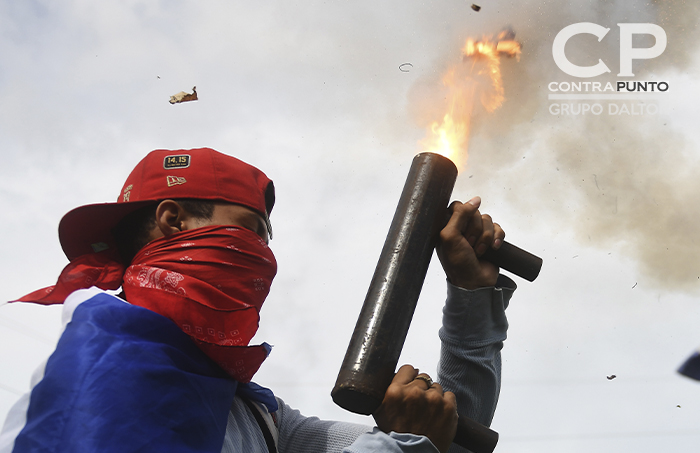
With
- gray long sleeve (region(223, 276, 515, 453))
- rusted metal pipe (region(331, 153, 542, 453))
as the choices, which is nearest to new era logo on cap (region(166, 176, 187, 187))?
rusted metal pipe (region(331, 153, 542, 453))

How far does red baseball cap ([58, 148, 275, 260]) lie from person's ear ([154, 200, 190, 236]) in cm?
7

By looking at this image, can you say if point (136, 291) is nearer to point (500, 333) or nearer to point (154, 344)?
point (154, 344)

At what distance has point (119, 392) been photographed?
2.13 meters

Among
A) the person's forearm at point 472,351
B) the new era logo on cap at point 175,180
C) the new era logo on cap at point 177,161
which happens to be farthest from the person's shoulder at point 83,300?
the person's forearm at point 472,351

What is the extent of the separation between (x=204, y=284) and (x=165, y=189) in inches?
30.2

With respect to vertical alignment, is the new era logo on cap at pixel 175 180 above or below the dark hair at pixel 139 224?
above

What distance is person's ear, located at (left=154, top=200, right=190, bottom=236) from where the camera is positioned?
298 centimetres

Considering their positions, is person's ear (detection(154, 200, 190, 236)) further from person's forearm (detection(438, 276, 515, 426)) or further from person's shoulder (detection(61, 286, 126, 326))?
person's forearm (detection(438, 276, 515, 426))

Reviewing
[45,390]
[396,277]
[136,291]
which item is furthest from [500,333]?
[45,390]

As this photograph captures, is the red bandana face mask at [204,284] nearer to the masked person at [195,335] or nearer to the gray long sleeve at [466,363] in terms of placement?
the masked person at [195,335]

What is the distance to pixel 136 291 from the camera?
2621mm

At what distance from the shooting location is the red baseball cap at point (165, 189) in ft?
10.1

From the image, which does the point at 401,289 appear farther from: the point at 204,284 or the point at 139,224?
the point at 139,224

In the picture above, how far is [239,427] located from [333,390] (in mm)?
514
